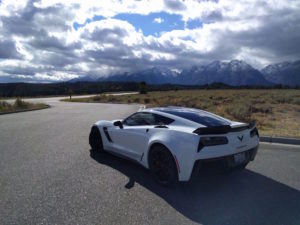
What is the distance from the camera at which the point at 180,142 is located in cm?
405

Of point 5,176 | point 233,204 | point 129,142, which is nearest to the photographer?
point 233,204

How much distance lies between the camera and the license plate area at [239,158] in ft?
13.8

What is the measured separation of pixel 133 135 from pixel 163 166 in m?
1.16

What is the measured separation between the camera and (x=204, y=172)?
13.1ft

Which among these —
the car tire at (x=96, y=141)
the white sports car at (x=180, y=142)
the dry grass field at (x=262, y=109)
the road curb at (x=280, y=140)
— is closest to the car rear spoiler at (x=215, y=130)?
the white sports car at (x=180, y=142)

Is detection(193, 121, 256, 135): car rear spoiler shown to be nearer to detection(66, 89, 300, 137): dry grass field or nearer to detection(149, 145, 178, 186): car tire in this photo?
detection(149, 145, 178, 186): car tire

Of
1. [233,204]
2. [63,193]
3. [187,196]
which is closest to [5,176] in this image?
[63,193]

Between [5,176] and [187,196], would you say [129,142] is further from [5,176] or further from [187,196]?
[5,176]

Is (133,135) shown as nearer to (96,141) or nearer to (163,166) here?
(163,166)

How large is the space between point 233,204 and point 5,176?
423 cm

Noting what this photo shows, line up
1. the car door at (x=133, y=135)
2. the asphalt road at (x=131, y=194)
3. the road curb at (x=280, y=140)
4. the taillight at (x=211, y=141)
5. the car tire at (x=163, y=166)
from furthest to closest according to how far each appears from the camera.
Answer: the road curb at (x=280, y=140) < the car door at (x=133, y=135) < the car tire at (x=163, y=166) < the taillight at (x=211, y=141) < the asphalt road at (x=131, y=194)

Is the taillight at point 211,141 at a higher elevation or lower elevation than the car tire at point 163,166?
higher

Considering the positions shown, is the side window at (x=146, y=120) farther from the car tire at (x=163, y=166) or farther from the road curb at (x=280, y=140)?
the road curb at (x=280, y=140)

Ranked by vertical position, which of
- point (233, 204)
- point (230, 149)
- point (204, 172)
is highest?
point (230, 149)
